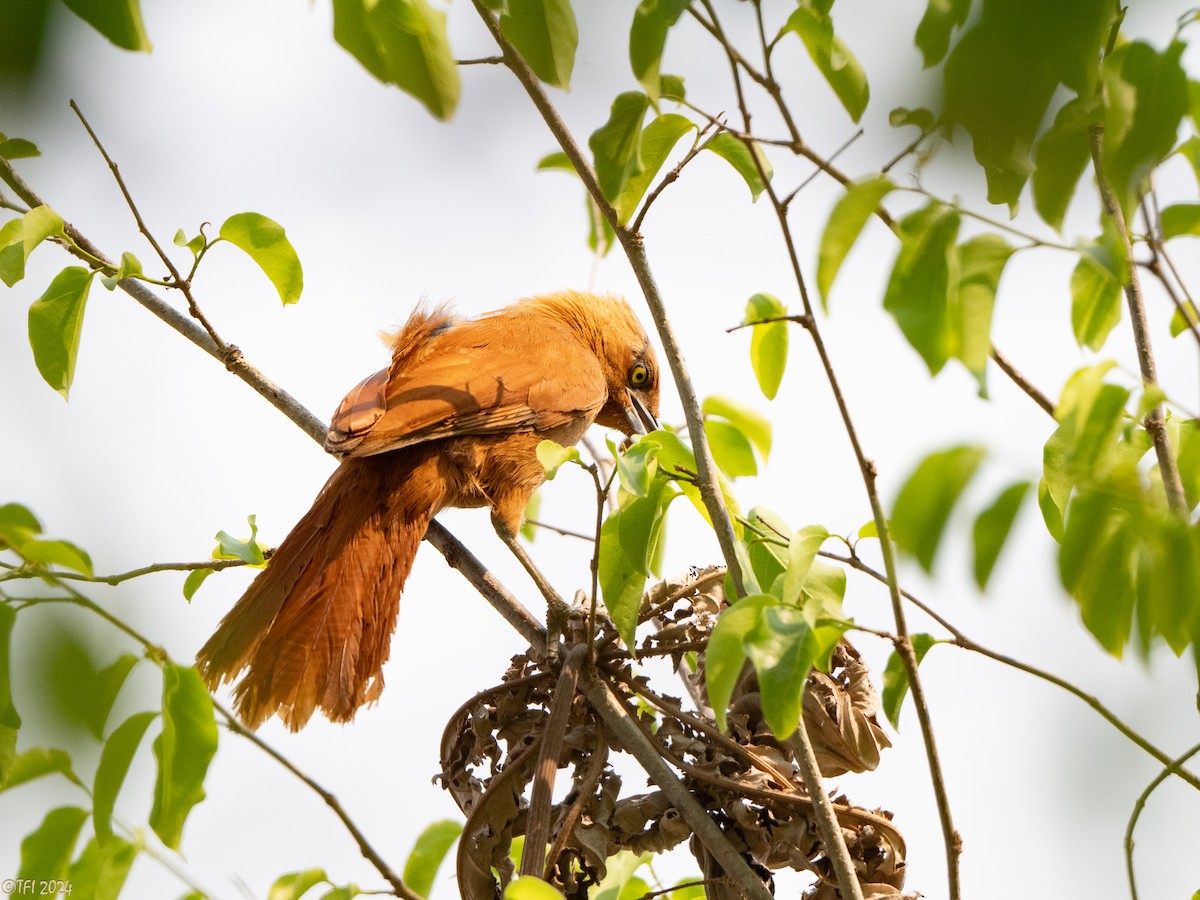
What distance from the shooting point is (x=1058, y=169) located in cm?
109

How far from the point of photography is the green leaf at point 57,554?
4.37 ft

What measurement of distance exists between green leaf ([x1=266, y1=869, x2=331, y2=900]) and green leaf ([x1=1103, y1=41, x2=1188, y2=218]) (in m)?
1.53

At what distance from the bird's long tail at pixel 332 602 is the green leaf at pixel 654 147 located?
1.56m

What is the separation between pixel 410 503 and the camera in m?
3.46

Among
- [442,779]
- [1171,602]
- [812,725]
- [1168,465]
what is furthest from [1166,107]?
[442,779]

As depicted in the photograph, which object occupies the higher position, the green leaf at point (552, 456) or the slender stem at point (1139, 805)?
the green leaf at point (552, 456)

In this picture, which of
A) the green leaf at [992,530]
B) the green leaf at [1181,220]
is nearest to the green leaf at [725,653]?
the green leaf at [992,530]

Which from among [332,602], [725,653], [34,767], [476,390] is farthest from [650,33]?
[476,390]

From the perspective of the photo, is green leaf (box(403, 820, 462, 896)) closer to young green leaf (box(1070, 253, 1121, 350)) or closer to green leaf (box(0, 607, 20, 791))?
green leaf (box(0, 607, 20, 791))

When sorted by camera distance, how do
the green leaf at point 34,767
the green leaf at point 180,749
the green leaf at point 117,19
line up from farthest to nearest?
the green leaf at point 34,767, the green leaf at point 180,749, the green leaf at point 117,19

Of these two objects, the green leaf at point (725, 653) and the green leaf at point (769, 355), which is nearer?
the green leaf at point (725, 653)

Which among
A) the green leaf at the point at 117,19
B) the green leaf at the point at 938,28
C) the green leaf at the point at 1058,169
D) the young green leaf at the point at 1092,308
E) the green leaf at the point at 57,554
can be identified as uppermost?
the young green leaf at the point at 1092,308

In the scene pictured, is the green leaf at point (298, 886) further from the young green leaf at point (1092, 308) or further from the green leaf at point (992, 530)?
the young green leaf at point (1092, 308)

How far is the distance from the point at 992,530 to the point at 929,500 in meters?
0.08
